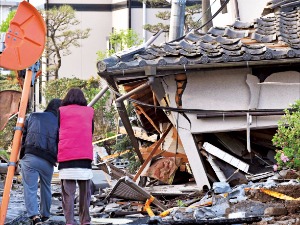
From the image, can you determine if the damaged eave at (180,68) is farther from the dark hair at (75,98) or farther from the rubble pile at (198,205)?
the dark hair at (75,98)

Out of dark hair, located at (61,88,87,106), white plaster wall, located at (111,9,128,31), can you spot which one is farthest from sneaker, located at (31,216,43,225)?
white plaster wall, located at (111,9,128,31)

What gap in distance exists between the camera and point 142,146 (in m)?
17.2

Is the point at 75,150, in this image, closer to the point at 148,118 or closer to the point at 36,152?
the point at 36,152

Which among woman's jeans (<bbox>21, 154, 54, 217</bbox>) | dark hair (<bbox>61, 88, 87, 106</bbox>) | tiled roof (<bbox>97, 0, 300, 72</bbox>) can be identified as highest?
tiled roof (<bbox>97, 0, 300, 72</bbox>)

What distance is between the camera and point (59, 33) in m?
48.9

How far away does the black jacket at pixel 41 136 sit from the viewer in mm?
12117

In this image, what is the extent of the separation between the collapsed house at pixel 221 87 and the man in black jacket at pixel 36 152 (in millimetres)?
1633

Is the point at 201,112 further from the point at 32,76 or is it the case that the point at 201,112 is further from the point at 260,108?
the point at 32,76

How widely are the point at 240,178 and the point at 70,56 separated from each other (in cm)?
3850

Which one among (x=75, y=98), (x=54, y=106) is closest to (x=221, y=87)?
(x=54, y=106)

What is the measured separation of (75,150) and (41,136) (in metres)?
1.21

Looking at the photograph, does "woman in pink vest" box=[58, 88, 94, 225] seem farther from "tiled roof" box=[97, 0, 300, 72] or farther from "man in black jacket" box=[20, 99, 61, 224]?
"tiled roof" box=[97, 0, 300, 72]

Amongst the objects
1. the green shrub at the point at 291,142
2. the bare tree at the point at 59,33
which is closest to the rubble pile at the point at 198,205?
the green shrub at the point at 291,142

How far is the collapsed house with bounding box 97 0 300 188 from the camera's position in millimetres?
13320
